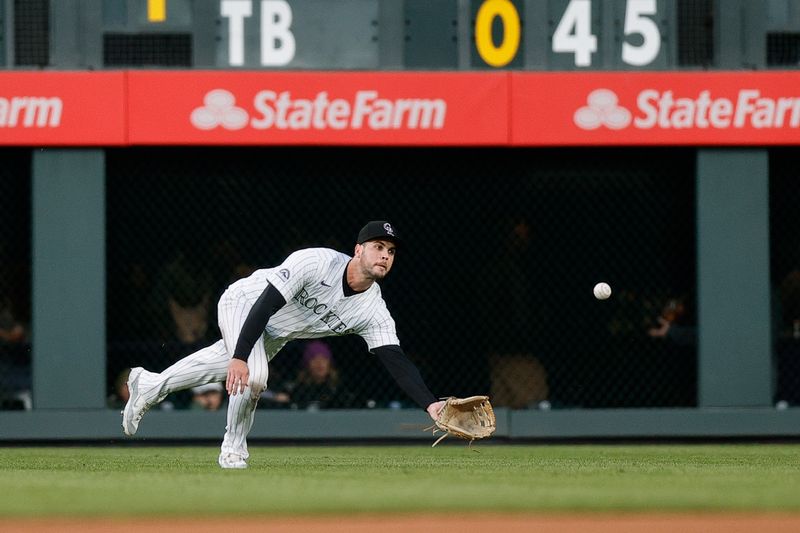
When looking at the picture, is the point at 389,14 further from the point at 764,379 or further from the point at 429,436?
the point at 764,379

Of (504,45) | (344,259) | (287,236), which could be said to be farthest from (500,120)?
(344,259)

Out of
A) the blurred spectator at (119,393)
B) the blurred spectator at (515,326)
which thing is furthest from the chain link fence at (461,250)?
the blurred spectator at (119,393)

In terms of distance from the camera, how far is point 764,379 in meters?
13.6

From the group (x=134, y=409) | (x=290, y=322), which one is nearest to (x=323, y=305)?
(x=290, y=322)

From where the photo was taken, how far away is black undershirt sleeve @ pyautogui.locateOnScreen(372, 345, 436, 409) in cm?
868

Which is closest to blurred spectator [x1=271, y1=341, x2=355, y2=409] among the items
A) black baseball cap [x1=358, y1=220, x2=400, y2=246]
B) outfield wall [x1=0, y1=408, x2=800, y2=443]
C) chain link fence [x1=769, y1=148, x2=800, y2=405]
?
outfield wall [x1=0, y1=408, x2=800, y2=443]

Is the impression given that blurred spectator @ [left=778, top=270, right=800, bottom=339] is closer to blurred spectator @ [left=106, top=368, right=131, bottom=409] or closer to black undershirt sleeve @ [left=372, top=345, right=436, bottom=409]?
blurred spectator @ [left=106, top=368, right=131, bottom=409]

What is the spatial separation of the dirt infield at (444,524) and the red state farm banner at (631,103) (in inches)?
288

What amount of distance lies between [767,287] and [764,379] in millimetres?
797

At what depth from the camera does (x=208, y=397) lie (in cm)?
1386

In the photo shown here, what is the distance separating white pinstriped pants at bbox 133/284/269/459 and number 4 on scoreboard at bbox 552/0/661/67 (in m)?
5.46

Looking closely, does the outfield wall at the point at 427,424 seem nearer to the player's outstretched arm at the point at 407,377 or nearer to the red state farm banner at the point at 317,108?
the red state farm banner at the point at 317,108

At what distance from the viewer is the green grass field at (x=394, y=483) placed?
6.78 m

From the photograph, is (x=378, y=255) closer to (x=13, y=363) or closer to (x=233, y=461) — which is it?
(x=233, y=461)
